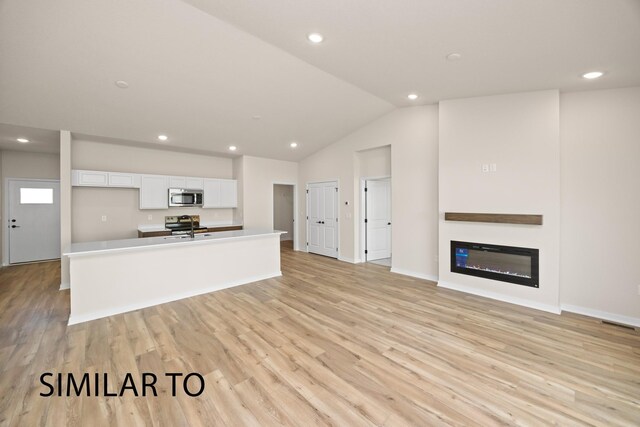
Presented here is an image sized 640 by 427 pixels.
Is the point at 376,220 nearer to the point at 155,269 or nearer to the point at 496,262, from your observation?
the point at 496,262

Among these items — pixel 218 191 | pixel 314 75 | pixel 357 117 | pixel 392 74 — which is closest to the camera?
pixel 392 74

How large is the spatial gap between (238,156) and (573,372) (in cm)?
687

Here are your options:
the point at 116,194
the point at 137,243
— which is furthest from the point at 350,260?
the point at 116,194

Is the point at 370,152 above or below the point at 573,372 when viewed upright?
above

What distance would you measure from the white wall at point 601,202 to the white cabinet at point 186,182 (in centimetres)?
662

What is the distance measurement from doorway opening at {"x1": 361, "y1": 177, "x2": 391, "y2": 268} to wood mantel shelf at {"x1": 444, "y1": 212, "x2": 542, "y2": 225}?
214 cm

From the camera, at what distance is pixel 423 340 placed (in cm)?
277

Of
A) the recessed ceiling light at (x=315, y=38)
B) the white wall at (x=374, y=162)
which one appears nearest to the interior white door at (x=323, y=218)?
the white wall at (x=374, y=162)

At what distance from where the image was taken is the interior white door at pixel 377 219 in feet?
20.7

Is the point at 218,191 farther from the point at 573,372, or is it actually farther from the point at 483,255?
the point at 573,372

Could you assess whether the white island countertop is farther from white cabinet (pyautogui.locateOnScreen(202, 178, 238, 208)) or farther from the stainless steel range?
white cabinet (pyautogui.locateOnScreen(202, 178, 238, 208))

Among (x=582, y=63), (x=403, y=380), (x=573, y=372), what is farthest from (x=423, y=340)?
(x=582, y=63)

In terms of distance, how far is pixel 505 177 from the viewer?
150 inches

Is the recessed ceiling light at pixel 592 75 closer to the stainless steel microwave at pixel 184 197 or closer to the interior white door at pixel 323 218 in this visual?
the interior white door at pixel 323 218
